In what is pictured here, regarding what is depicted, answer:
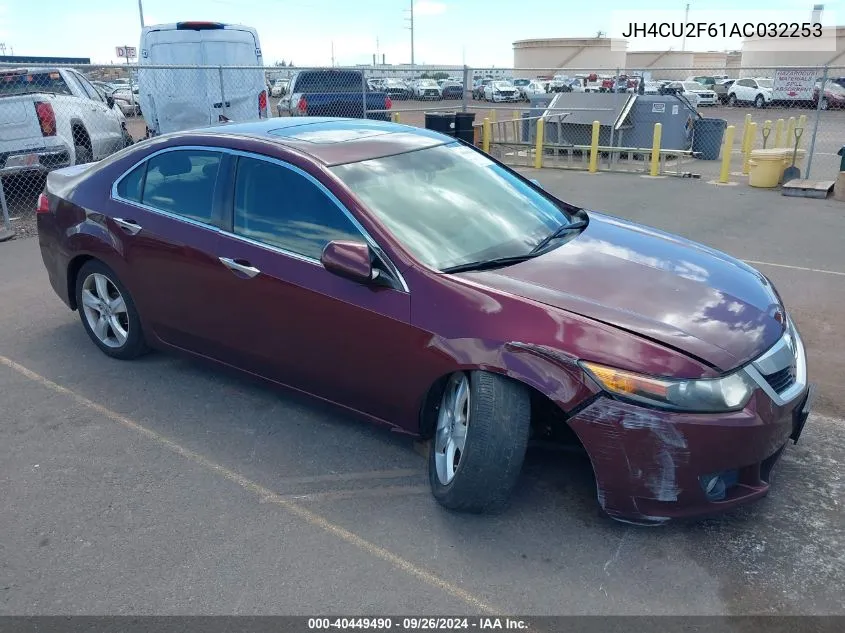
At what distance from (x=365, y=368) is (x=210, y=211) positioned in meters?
1.33

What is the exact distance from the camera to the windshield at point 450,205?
11.5 ft

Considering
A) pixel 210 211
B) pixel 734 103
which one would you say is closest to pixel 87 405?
pixel 210 211

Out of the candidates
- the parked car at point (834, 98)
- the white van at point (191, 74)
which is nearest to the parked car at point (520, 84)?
the parked car at point (834, 98)

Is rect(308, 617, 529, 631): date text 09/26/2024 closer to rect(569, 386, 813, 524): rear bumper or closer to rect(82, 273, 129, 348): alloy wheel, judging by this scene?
rect(569, 386, 813, 524): rear bumper

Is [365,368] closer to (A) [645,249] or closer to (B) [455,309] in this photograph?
(B) [455,309]

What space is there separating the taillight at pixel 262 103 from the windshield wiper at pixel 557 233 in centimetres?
1043

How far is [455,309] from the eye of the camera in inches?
123

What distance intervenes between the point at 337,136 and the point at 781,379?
8.55 feet

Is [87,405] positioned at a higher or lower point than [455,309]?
lower

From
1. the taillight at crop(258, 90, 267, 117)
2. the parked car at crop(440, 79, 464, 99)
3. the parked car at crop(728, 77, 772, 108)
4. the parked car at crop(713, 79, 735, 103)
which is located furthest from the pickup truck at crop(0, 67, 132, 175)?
the parked car at crop(440, 79, 464, 99)

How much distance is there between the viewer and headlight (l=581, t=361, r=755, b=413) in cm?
276

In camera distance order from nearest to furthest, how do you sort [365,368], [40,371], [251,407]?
1. [365,368]
2. [251,407]
3. [40,371]

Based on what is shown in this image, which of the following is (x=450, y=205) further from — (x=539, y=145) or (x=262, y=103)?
(x=539, y=145)

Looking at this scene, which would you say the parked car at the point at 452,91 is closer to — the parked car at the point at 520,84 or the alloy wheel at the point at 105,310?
the parked car at the point at 520,84
